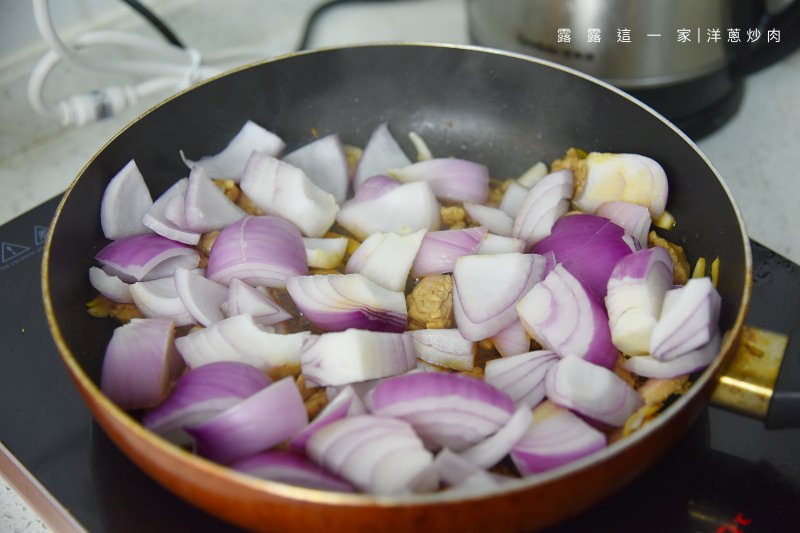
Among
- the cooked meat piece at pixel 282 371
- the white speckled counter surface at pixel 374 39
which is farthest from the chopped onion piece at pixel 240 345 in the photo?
the white speckled counter surface at pixel 374 39

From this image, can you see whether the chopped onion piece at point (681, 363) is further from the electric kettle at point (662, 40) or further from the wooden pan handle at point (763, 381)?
the electric kettle at point (662, 40)

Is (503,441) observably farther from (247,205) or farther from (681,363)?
(247,205)

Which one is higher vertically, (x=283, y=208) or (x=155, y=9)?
(x=155, y=9)

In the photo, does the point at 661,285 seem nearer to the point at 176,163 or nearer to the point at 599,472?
the point at 599,472

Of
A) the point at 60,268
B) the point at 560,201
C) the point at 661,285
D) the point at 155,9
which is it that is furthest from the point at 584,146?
the point at 155,9

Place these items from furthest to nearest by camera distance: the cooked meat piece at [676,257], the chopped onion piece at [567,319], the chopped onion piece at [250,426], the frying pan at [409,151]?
the cooked meat piece at [676,257] < the chopped onion piece at [567,319] < the chopped onion piece at [250,426] < the frying pan at [409,151]

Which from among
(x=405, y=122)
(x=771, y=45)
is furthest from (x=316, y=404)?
(x=771, y=45)

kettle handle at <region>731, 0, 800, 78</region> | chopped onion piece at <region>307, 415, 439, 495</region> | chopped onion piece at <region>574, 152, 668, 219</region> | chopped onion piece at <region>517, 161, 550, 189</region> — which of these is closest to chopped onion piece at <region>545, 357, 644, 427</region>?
chopped onion piece at <region>307, 415, 439, 495</region>
